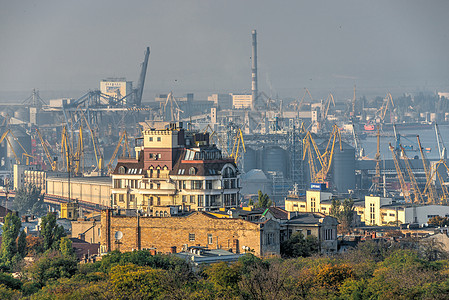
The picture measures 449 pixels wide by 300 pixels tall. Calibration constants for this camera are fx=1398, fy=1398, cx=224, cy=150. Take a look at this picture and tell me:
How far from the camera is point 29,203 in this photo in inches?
5566

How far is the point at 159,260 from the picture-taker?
2245 inches

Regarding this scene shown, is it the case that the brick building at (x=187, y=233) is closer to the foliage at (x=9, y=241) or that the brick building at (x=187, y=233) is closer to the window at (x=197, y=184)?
the foliage at (x=9, y=241)

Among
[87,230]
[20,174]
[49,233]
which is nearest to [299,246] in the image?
[49,233]

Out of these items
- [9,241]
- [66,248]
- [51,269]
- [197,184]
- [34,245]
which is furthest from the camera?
[197,184]

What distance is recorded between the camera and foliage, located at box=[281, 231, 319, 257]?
2522 inches

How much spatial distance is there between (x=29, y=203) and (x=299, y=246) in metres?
80.4

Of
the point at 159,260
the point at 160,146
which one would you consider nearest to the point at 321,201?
the point at 160,146

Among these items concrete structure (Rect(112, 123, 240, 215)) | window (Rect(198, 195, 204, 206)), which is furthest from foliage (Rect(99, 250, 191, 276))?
window (Rect(198, 195, 204, 206))

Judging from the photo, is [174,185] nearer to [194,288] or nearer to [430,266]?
[430,266]

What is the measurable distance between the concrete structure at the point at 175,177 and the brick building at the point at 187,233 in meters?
8.90

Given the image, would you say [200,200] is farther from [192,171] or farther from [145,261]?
[145,261]

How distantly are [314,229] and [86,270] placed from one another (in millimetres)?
13338

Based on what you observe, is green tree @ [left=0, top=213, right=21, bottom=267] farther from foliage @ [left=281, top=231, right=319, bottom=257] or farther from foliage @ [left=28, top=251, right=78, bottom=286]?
foliage @ [left=281, top=231, right=319, bottom=257]

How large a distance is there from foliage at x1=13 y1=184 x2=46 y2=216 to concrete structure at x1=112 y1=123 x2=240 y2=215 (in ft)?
193
